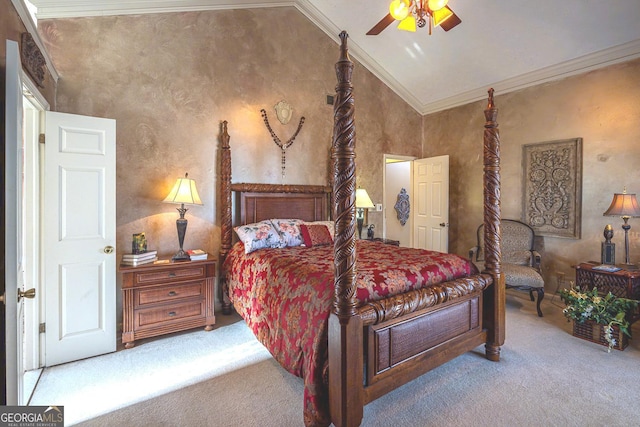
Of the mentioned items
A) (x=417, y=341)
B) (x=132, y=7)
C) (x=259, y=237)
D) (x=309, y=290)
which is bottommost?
(x=417, y=341)

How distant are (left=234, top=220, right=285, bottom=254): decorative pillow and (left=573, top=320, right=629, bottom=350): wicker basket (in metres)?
3.04

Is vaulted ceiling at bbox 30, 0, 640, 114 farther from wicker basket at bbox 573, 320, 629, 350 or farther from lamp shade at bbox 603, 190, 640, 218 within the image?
wicker basket at bbox 573, 320, 629, 350

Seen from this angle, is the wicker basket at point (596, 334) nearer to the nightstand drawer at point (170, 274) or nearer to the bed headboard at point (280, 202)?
the bed headboard at point (280, 202)

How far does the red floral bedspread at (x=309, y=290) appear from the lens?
1.76 meters

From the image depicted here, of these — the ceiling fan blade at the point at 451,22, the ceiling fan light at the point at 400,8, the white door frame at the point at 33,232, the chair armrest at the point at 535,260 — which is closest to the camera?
the white door frame at the point at 33,232

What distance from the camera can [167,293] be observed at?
2926mm

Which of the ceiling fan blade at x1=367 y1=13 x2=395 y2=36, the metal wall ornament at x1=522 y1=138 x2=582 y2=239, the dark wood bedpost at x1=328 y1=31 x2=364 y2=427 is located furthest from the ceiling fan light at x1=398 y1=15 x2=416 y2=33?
the metal wall ornament at x1=522 y1=138 x2=582 y2=239

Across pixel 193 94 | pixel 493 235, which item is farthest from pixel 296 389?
pixel 193 94

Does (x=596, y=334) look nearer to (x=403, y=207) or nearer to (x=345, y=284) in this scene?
(x=345, y=284)

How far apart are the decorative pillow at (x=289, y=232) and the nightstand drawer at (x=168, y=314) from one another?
1070mm

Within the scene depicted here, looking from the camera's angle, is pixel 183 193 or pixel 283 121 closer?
pixel 183 193

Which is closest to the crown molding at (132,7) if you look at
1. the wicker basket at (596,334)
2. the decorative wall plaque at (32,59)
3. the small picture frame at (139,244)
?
the decorative wall plaque at (32,59)

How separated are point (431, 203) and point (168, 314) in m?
4.27

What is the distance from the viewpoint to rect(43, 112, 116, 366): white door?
2490 mm
